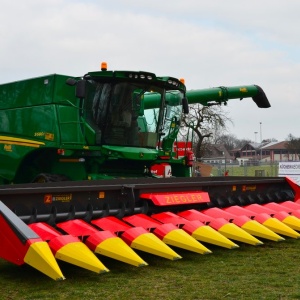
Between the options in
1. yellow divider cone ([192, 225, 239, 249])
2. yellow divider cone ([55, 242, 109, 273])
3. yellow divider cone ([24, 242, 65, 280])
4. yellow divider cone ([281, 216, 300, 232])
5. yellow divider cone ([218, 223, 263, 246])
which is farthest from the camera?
yellow divider cone ([281, 216, 300, 232])

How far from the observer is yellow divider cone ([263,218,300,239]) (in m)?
5.67

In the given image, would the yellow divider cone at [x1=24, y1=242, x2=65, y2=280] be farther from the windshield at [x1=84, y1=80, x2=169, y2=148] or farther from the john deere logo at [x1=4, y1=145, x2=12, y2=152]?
the john deere logo at [x1=4, y1=145, x2=12, y2=152]

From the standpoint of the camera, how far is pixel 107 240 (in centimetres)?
450

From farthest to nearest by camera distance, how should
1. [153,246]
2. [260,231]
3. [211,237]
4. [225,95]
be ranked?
[225,95] → [260,231] → [211,237] → [153,246]

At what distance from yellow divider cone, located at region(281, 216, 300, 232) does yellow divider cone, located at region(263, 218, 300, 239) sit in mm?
228

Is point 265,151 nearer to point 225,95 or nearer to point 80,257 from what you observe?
point 225,95

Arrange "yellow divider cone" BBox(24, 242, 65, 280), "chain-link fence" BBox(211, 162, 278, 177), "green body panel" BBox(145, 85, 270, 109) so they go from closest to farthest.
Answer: "yellow divider cone" BBox(24, 242, 65, 280) < "green body panel" BBox(145, 85, 270, 109) < "chain-link fence" BBox(211, 162, 278, 177)

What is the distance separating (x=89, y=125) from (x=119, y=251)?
4.23m

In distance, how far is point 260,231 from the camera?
5.49 meters

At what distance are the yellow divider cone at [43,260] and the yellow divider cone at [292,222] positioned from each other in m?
3.16

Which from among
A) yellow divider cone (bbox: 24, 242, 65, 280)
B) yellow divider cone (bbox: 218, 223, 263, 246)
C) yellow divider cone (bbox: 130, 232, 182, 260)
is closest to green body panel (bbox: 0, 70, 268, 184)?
yellow divider cone (bbox: 218, 223, 263, 246)

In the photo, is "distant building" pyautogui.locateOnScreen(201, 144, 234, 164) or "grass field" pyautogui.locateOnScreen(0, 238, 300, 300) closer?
"grass field" pyautogui.locateOnScreen(0, 238, 300, 300)

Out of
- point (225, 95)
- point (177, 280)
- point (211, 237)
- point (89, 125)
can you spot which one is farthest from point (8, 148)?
point (225, 95)

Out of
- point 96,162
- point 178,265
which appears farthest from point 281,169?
point 178,265
